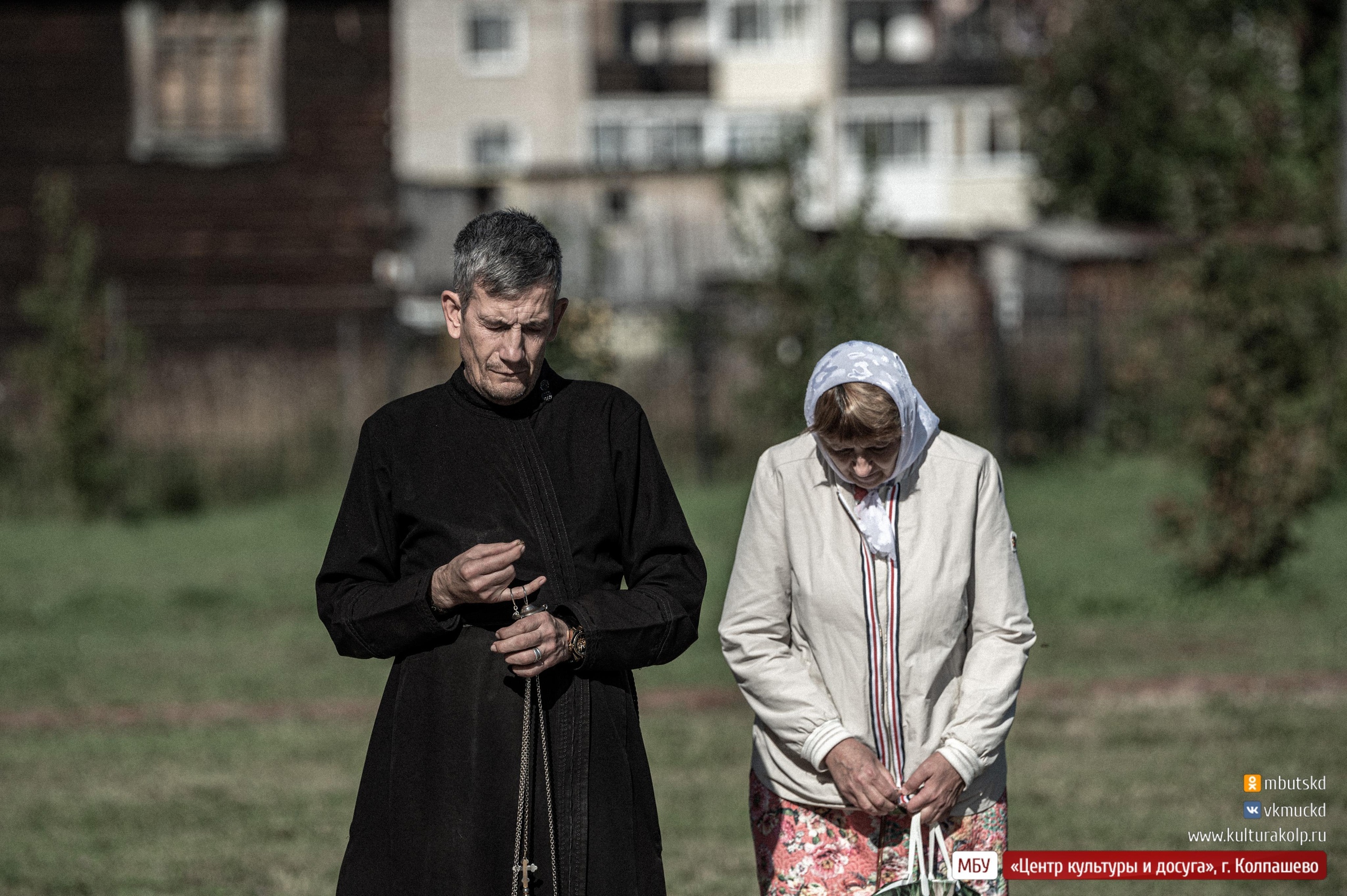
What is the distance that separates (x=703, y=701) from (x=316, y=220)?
15786 mm

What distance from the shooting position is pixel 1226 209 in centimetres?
1329

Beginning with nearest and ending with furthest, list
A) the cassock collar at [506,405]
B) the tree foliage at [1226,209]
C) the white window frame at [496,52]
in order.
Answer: the cassock collar at [506,405]
the tree foliage at [1226,209]
the white window frame at [496,52]

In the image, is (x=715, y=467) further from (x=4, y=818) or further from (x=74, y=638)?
(x=4, y=818)

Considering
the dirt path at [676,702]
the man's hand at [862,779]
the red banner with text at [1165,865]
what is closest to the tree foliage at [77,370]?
the dirt path at [676,702]

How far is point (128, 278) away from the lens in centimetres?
2431

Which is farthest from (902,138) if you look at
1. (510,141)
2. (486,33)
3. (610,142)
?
(486,33)

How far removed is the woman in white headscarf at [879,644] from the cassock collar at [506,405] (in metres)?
0.56

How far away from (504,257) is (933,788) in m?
1.43

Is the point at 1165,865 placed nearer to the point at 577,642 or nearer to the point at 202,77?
the point at 577,642

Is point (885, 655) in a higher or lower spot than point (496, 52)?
lower

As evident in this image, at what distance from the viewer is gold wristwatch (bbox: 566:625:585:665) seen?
131 inches

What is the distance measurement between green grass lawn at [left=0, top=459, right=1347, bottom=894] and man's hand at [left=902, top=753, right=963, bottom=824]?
2.85 metres

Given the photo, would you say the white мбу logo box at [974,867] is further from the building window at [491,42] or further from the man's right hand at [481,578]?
the building window at [491,42]

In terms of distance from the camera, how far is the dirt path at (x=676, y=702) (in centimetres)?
955
